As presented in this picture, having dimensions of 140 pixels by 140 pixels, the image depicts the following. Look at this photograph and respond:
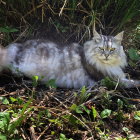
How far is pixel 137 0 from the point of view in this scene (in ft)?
8.96

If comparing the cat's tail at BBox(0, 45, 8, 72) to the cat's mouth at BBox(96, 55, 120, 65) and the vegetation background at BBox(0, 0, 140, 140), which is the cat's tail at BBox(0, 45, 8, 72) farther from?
the cat's mouth at BBox(96, 55, 120, 65)

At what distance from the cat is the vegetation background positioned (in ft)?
0.55

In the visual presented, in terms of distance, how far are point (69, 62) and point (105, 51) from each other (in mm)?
400

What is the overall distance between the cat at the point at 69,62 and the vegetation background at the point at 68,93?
0.17m

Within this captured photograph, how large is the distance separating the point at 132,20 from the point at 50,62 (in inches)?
46.6

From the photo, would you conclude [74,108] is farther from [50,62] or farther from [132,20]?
[132,20]

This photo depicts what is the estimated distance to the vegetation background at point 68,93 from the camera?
180cm

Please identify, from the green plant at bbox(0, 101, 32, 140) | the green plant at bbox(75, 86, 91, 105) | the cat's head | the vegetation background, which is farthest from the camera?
the cat's head

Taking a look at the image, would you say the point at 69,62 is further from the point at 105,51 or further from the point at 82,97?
the point at 82,97

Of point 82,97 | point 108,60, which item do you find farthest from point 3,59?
point 108,60

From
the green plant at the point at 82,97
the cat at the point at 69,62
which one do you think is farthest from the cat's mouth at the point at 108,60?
the green plant at the point at 82,97

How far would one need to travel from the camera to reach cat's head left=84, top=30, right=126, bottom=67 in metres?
2.41

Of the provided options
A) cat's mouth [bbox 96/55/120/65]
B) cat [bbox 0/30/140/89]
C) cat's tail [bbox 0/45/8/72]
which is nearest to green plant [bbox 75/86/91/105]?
cat [bbox 0/30/140/89]

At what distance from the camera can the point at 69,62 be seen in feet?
8.39
